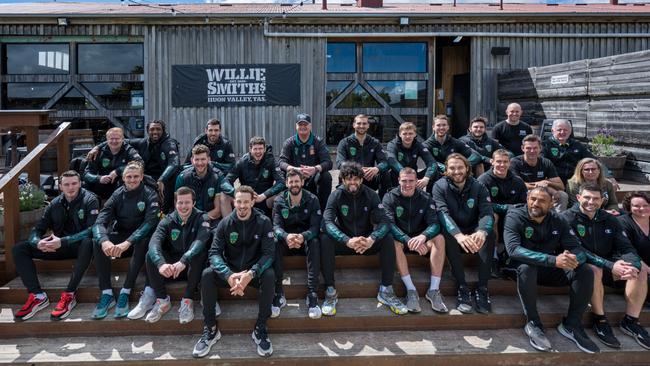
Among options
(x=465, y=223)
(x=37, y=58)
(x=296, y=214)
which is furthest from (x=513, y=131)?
(x=37, y=58)

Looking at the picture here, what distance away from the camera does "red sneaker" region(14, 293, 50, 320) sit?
12.3 ft

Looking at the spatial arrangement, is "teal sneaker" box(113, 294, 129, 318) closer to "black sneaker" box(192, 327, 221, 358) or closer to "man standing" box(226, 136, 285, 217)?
"black sneaker" box(192, 327, 221, 358)

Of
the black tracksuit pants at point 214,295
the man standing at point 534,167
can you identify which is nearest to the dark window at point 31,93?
the black tracksuit pants at point 214,295

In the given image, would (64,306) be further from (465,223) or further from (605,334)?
(605,334)

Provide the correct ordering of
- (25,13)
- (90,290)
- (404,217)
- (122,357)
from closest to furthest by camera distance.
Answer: (122,357) < (90,290) < (404,217) < (25,13)

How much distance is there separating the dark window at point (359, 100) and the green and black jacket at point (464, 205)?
17.3 ft

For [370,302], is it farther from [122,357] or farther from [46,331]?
[46,331]

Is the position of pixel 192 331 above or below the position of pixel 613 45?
below

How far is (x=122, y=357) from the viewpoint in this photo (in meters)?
3.43

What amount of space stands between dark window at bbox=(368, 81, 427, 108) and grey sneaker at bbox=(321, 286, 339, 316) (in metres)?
6.27

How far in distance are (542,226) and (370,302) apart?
5.57ft

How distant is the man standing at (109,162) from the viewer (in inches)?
205

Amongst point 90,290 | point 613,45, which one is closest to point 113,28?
point 90,290

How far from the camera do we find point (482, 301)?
3.90 meters
